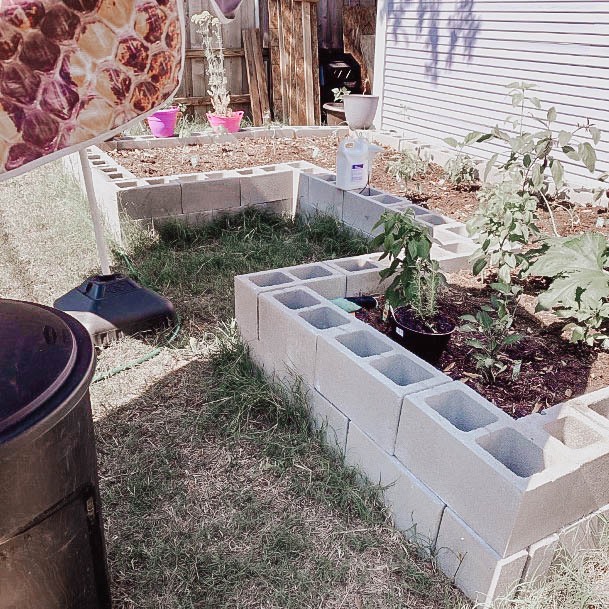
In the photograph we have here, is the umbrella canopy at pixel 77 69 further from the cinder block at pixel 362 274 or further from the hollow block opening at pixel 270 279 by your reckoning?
the cinder block at pixel 362 274

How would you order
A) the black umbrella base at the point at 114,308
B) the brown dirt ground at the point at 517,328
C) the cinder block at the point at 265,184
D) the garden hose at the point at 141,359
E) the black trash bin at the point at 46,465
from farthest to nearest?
the cinder block at the point at 265,184 → the black umbrella base at the point at 114,308 → the garden hose at the point at 141,359 → the brown dirt ground at the point at 517,328 → the black trash bin at the point at 46,465

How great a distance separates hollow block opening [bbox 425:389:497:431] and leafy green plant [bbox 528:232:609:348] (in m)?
0.60

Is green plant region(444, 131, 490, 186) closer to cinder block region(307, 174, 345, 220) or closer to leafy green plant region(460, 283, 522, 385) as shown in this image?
cinder block region(307, 174, 345, 220)

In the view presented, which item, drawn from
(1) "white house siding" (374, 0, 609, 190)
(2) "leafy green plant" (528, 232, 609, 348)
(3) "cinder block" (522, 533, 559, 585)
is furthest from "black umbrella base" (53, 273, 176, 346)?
(1) "white house siding" (374, 0, 609, 190)

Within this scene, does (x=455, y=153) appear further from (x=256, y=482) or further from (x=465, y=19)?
(x=256, y=482)

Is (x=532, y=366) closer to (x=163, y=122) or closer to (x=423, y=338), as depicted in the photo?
(x=423, y=338)

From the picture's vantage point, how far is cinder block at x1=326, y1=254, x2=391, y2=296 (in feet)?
9.62

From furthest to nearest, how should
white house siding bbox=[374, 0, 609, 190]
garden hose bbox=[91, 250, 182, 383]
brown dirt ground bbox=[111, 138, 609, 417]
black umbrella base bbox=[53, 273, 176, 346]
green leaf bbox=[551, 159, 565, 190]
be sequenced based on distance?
1. white house siding bbox=[374, 0, 609, 190]
2. black umbrella base bbox=[53, 273, 176, 346]
3. garden hose bbox=[91, 250, 182, 383]
4. green leaf bbox=[551, 159, 565, 190]
5. brown dirt ground bbox=[111, 138, 609, 417]

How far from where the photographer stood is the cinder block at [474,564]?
1735 millimetres

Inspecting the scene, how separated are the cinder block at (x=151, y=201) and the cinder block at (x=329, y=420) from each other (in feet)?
7.75

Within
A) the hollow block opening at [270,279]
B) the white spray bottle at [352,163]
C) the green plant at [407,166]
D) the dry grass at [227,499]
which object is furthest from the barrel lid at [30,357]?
the green plant at [407,166]

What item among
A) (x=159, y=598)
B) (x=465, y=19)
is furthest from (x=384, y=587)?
(x=465, y=19)

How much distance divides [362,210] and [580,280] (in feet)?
7.20

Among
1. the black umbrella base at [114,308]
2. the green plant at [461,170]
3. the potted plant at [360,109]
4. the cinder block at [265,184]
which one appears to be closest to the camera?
the black umbrella base at [114,308]
